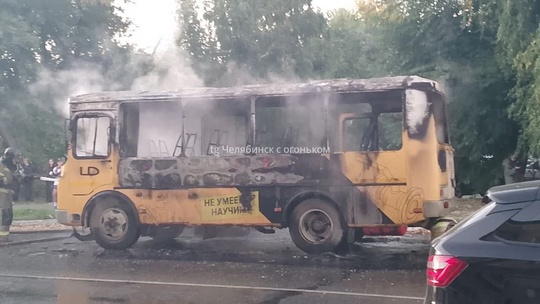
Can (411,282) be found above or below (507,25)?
below

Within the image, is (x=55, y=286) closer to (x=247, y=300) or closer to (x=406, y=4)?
(x=247, y=300)

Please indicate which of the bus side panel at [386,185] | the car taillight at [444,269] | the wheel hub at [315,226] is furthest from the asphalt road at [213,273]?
the car taillight at [444,269]

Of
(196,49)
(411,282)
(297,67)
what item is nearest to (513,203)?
(411,282)

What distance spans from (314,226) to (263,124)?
195cm

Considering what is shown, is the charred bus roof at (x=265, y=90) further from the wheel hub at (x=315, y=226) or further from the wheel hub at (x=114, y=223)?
the wheel hub at (x=315, y=226)

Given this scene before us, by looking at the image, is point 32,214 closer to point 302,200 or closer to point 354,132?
point 302,200

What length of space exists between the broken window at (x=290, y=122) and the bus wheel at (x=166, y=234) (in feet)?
10.7

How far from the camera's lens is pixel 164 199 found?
39.8ft

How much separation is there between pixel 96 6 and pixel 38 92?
4.96 metres

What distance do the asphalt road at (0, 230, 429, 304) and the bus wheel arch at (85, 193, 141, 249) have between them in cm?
23

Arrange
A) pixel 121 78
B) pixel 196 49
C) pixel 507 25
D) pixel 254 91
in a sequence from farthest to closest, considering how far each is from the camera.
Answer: pixel 196 49, pixel 121 78, pixel 507 25, pixel 254 91

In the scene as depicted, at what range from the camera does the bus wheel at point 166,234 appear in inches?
548

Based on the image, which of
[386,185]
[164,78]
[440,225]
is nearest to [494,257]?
[386,185]

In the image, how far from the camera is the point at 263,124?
12.0 m
